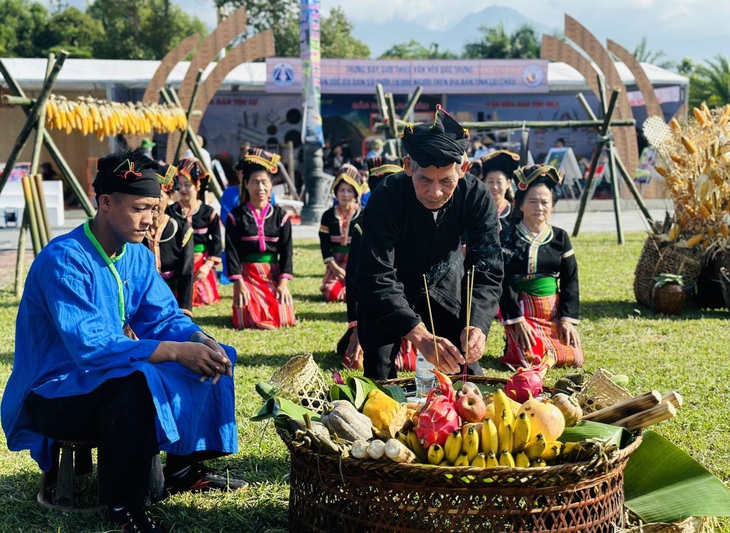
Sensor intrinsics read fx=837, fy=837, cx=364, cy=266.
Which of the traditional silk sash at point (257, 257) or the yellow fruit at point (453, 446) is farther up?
the traditional silk sash at point (257, 257)

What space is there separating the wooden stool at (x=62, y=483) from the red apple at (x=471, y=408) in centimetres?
163

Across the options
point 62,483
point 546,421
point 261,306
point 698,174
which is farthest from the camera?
point 698,174

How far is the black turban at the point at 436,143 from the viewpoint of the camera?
3.49 metres

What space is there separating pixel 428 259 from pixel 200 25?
42.4 m

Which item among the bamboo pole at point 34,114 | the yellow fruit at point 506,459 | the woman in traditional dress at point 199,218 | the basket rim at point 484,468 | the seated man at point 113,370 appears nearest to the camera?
the basket rim at point 484,468

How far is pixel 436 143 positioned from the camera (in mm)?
3494

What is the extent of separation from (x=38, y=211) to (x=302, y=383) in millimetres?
5952

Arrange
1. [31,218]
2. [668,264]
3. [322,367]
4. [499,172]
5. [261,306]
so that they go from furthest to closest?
[31,218] < [668,264] < [261,306] < [499,172] < [322,367]

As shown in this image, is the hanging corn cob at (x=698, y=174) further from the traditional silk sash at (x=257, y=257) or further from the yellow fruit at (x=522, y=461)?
the yellow fruit at (x=522, y=461)

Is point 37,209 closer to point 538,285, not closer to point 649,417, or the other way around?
point 538,285

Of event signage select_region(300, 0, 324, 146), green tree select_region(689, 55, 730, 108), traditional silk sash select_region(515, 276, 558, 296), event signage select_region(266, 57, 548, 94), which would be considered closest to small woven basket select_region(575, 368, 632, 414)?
traditional silk sash select_region(515, 276, 558, 296)

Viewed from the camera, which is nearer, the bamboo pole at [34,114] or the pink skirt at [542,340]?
the pink skirt at [542,340]

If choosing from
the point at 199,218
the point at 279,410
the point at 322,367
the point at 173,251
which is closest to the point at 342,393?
the point at 279,410

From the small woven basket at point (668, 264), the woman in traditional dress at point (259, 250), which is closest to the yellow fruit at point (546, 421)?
the woman in traditional dress at point (259, 250)
